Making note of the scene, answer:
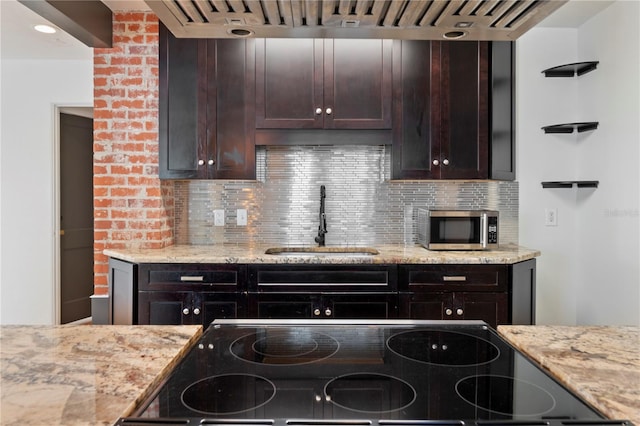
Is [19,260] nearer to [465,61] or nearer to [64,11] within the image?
[64,11]

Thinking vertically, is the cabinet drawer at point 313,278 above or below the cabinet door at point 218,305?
above

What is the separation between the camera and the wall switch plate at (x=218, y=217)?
3.27 metres

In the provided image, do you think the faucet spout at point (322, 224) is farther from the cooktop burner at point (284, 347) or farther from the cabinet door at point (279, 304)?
the cooktop burner at point (284, 347)

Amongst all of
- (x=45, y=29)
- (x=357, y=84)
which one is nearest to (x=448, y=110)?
(x=357, y=84)

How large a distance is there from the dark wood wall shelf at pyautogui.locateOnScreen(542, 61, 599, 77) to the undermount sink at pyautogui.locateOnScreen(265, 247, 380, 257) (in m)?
1.72

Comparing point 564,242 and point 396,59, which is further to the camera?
point 564,242

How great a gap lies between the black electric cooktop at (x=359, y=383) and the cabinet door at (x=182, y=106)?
1826 millimetres

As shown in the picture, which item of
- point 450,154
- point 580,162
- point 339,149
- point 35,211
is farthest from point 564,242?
point 35,211

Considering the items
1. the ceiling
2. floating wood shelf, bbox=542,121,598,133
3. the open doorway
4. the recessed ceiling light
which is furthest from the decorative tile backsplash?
the open doorway

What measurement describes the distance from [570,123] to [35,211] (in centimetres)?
443

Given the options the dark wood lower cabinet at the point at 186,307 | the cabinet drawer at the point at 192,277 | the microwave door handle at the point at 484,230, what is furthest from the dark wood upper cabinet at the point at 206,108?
the microwave door handle at the point at 484,230

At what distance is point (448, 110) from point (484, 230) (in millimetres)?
787

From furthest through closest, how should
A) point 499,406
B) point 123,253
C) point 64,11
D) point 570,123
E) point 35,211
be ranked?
point 35,211
point 570,123
point 123,253
point 64,11
point 499,406

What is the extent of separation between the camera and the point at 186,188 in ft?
10.8
